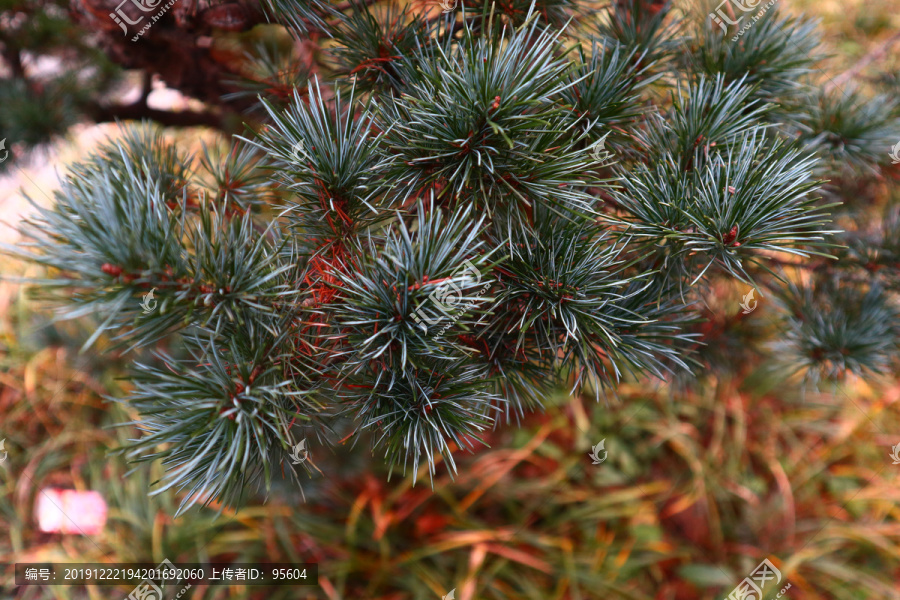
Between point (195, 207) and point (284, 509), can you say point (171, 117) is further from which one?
Result: point (284, 509)

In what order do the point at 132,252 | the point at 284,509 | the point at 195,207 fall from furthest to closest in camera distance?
the point at 284,509, the point at 195,207, the point at 132,252

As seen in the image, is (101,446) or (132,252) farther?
(101,446)

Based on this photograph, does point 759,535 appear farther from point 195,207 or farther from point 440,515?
point 195,207

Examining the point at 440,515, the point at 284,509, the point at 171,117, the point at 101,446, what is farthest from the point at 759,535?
the point at 101,446

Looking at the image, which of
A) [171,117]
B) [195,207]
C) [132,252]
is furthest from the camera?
[171,117]

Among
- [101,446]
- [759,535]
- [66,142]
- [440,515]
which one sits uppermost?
[66,142]

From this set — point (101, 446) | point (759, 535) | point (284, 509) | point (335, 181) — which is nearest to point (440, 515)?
point (284, 509)

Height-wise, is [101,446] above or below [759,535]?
above

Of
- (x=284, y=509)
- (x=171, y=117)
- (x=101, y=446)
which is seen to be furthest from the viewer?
(x=101, y=446)

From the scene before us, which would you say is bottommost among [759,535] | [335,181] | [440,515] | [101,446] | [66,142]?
[759,535]
